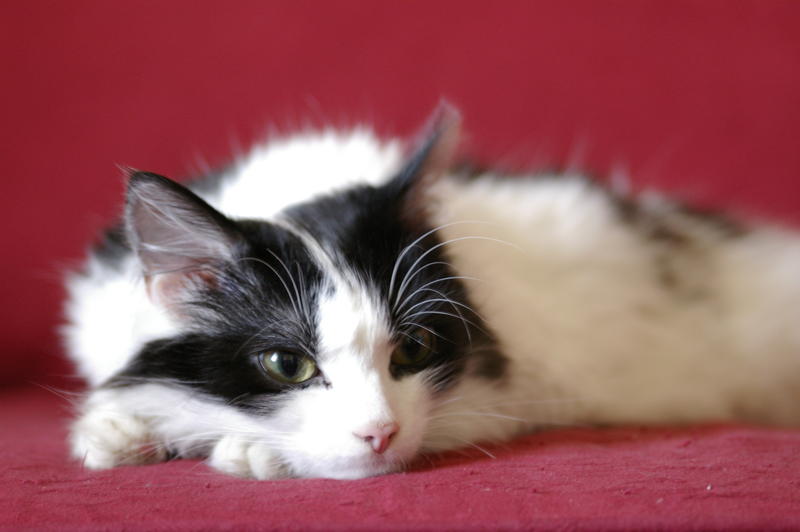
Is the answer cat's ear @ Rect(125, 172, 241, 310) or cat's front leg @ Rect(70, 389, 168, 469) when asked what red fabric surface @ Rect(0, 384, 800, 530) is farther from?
cat's ear @ Rect(125, 172, 241, 310)

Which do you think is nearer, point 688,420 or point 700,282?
point 688,420

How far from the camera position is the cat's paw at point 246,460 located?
1227mm

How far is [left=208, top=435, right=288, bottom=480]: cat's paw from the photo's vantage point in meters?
1.23

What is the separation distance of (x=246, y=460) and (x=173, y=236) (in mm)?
355

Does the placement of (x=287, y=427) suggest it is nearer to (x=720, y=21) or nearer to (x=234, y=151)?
(x=234, y=151)

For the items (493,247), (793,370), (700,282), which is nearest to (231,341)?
(493,247)

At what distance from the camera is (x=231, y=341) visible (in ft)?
4.01

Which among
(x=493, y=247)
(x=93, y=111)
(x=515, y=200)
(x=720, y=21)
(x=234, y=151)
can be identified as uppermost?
(x=720, y=21)

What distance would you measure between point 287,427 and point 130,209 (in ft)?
1.29

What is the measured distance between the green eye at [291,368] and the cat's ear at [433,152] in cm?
34

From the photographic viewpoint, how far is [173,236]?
1.25 metres

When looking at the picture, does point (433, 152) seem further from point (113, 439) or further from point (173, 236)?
point (113, 439)

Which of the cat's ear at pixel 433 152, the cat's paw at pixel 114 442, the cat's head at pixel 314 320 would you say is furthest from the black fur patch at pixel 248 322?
the cat's ear at pixel 433 152

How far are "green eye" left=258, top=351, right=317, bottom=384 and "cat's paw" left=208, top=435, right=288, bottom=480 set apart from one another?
0.39 feet
